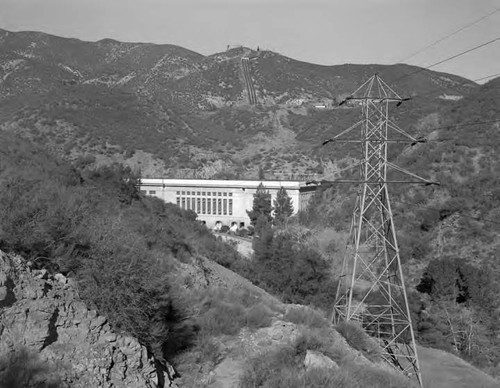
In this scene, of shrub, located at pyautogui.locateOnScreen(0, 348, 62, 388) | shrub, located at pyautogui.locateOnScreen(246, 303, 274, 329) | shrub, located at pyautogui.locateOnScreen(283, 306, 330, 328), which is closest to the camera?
shrub, located at pyautogui.locateOnScreen(0, 348, 62, 388)

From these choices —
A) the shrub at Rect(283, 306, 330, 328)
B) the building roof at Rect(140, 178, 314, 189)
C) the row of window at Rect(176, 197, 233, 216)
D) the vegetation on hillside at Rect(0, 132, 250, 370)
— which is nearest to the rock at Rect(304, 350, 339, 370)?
the vegetation on hillside at Rect(0, 132, 250, 370)

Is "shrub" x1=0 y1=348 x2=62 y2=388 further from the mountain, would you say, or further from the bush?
the mountain

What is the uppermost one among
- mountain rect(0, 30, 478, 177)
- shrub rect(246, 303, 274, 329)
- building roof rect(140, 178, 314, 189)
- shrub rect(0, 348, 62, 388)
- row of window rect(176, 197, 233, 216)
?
mountain rect(0, 30, 478, 177)

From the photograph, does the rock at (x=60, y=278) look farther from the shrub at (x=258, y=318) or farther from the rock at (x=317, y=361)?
the shrub at (x=258, y=318)

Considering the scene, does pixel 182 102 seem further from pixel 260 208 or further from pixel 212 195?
pixel 260 208

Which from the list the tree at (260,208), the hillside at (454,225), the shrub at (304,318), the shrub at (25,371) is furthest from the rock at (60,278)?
the tree at (260,208)

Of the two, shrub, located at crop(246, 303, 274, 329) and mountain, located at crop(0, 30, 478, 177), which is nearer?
shrub, located at crop(246, 303, 274, 329)

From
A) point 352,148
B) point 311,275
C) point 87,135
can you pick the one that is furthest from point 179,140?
point 311,275
